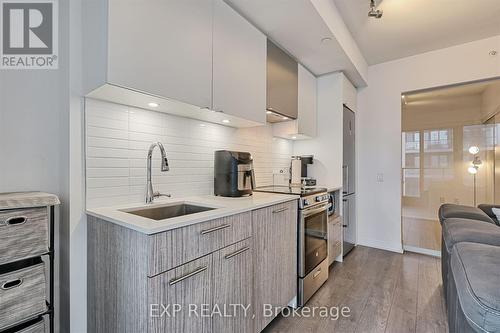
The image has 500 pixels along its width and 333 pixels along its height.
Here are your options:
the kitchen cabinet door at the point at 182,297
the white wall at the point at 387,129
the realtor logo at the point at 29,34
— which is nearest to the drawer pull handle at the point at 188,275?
the kitchen cabinet door at the point at 182,297

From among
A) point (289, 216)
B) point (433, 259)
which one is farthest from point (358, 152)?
point (289, 216)

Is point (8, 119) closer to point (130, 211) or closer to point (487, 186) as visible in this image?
point (130, 211)

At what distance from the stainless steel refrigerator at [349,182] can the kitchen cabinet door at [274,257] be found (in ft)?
4.51

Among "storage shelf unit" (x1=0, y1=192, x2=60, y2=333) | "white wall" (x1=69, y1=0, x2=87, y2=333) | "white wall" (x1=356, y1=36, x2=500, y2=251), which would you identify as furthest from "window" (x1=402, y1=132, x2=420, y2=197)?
"storage shelf unit" (x1=0, y1=192, x2=60, y2=333)

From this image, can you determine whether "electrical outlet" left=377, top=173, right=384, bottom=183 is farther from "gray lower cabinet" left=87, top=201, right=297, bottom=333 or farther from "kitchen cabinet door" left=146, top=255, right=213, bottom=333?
"kitchen cabinet door" left=146, top=255, right=213, bottom=333

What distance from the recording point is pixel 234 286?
1349 millimetres

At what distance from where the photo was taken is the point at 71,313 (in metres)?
1.31

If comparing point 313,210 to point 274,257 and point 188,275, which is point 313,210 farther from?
point 188,275

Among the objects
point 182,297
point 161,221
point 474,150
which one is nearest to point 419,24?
point 474,150

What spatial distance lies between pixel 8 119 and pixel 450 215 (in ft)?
10.0

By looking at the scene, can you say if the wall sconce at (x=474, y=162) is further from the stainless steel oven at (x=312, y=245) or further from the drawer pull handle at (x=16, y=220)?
the drawer pull handle at (x=16, y=220)

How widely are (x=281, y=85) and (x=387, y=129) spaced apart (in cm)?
188

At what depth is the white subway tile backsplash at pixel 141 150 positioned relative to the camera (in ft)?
4.52

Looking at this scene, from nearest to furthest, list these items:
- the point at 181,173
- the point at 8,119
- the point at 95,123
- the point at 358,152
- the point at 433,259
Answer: the point at 8,119, the point at 95,123, the point at 181,173, the point at 433,259, the point at 358,152
